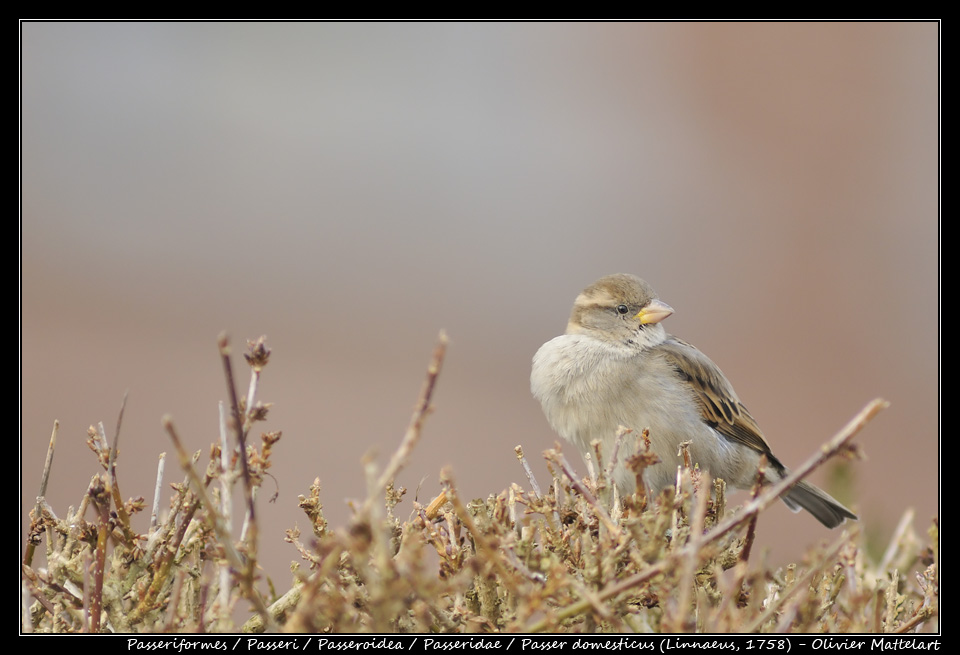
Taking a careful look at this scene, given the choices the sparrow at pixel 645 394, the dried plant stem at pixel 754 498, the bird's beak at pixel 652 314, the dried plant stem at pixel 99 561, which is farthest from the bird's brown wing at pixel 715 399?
the dried plant stem at pixel 99 561

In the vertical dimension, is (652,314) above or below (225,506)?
above

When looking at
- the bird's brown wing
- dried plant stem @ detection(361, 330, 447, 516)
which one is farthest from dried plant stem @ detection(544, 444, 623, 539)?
the bird's brown wing

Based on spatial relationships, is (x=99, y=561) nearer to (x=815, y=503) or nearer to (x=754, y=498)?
(x=754, y=498)

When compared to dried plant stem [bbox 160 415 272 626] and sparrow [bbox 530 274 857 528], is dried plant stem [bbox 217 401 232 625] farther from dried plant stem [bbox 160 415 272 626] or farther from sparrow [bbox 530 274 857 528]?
sparrow [bbox 530 274 857 528]

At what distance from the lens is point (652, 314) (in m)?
3.25

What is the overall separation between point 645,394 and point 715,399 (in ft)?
1.03

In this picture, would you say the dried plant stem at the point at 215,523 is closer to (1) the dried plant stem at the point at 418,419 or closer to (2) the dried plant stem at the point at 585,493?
(1) the dried plant stem at the point at 418,419

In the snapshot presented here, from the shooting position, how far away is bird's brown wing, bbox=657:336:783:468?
125 inches

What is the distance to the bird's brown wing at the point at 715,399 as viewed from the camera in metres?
3.18

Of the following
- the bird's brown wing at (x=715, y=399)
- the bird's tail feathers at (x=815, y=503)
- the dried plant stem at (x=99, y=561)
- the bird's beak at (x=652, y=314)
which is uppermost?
the bird's beak at (x=652, y=314)

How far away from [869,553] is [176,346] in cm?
644

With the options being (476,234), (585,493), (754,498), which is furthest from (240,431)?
(476,234)

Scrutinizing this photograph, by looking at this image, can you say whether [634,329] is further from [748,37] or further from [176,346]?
[748,37]

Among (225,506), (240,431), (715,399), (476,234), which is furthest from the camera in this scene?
(476,234)
